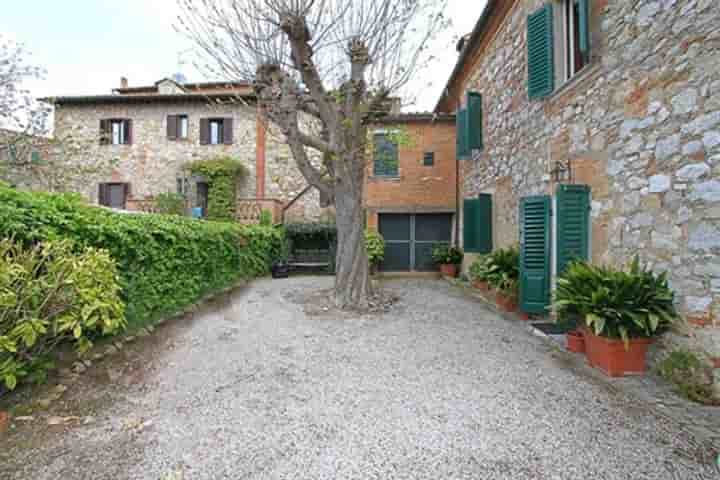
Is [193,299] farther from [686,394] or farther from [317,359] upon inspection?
[686,394]

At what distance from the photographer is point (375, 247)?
9.25m

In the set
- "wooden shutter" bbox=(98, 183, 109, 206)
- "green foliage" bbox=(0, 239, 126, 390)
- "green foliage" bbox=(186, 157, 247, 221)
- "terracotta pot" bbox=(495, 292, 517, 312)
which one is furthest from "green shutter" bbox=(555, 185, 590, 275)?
"wooden shutter" bbox=(98, 183, 109, 206)

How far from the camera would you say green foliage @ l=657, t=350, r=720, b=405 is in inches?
102

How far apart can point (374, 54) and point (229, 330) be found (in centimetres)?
505

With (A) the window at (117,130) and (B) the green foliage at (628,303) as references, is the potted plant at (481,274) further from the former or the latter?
(A) the window at (117,130)

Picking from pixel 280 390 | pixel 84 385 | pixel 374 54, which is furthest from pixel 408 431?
pixel 374 54

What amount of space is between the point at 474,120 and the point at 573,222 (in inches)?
169

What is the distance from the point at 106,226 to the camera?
348cm

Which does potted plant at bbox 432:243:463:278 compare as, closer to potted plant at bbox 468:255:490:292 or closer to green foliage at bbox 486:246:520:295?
potted plant at bbox 468:255:490:292

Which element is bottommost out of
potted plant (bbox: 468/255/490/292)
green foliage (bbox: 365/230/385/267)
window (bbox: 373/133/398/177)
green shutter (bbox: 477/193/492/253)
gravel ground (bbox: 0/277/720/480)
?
gravel ground (bbox: 0/277/720/480)

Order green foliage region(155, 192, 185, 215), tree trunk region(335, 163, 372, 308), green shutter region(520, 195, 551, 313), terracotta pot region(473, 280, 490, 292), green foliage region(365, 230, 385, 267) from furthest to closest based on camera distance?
1. green foliage region(155, 192, 185, 215)
2. green foliage region(365, 230, 385, 267)
3. terracotta pot region(473, 280, 490, 292)
4. tree trunk region(335, 163, 372, 308)
5. green shutter region(520, 195, 551, 313)

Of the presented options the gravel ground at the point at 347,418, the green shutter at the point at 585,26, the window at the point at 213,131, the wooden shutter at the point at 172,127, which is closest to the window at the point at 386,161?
the green shutter at the point at 585,26

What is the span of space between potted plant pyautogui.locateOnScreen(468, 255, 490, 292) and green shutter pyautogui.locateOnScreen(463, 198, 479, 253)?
0.53m

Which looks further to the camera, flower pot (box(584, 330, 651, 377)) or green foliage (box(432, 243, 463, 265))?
green foliage (box(432, 243, 463, 265))
